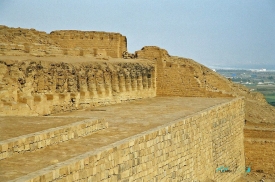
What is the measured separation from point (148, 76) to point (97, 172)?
1246cm

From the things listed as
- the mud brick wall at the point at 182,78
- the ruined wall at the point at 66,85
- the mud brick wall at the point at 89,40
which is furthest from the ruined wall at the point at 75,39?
the ruined wall at the point at 66,85

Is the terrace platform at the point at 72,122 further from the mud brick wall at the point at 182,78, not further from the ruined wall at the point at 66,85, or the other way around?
the mud brick wall at the point at 182,78

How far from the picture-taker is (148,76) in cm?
1962

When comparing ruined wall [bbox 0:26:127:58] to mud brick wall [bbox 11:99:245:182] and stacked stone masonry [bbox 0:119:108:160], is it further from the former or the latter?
stacked stone masonry [bbox 0:119:108:160]

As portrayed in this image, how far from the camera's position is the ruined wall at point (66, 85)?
1170cm

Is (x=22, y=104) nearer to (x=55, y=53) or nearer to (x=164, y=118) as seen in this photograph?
(x=164, y=118)

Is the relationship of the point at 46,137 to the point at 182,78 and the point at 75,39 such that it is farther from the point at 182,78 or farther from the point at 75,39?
the point at 75,39

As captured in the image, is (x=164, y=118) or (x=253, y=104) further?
(x=253, y=104)

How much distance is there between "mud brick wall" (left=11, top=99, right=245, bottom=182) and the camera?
280 inches

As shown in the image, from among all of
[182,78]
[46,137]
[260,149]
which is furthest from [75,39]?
[46,137]

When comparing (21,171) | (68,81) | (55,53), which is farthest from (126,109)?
(21,171)

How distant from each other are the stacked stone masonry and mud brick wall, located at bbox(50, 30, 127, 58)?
39.1 feet

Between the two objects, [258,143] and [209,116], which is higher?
[209,116]

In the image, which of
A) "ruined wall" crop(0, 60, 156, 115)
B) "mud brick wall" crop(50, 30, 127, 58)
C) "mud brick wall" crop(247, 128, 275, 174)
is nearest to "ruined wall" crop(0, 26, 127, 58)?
"mud brick wall" crop(50, 30, 127, 58)
